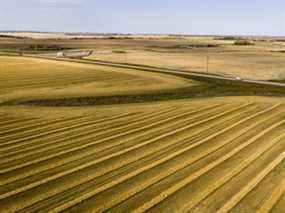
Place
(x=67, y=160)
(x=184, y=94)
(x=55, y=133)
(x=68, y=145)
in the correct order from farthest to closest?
(x=184, y=94)
(x=55, y=133)
(x=68, y=145)
(x=67, y=160)

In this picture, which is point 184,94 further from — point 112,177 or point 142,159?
point 112,177

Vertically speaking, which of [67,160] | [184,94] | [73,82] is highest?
[73,82]

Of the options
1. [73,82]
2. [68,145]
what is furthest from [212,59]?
[68,145]

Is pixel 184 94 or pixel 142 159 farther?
pixel 184 94

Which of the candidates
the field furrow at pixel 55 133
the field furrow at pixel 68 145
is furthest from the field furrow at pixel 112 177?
the field furrow at pixel 55 133

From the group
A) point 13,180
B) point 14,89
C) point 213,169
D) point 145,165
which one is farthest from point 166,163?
point 14,89

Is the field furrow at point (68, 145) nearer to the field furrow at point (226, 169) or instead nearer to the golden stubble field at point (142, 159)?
the golden stubble field at point (142, 159)
